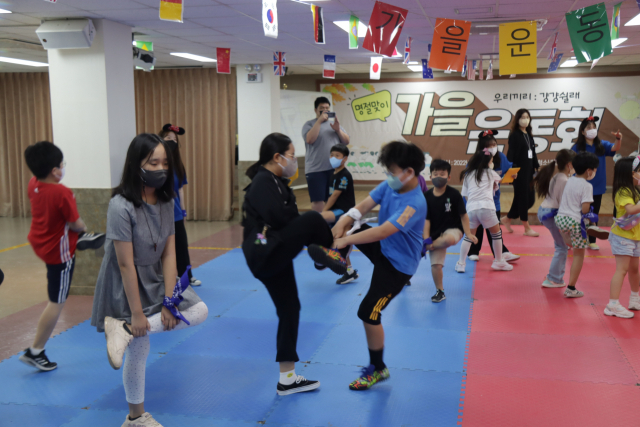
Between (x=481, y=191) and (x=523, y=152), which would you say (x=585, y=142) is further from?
(x=481, y=191)

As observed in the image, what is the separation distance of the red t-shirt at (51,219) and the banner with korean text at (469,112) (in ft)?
30.9

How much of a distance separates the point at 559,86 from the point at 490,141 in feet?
23.3

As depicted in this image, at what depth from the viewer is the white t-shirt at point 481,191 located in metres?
5.36

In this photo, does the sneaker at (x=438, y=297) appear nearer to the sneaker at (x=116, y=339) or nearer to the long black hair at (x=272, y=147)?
the long black hair at (x=272, y=147)

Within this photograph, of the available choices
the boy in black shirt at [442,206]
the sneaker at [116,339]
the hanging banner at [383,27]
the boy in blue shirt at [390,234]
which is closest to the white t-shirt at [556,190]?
the boy in black shirt at [442,206]

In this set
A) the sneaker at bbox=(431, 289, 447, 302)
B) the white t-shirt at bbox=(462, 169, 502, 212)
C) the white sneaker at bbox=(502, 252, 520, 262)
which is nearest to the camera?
the sneaker at bbox=(431, 289, 447, 302)

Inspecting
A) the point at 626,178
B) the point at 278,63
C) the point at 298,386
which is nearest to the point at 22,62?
the point at 278,63

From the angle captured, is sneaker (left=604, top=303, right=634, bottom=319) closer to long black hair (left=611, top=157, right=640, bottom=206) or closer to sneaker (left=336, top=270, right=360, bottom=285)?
long black hair (left=611, top=157, right=640, bottom=206)

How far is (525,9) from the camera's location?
5.44 m

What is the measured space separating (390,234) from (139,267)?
1.29m

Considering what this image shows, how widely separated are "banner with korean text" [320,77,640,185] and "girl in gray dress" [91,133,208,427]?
33.1 ft

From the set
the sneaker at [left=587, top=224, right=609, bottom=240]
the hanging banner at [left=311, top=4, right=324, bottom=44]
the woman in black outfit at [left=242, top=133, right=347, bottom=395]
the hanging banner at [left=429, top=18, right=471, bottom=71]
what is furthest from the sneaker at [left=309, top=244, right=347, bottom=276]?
the hanging banner at [left=429, top=18, right=471, bottom=71]

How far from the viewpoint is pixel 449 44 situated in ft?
17.7

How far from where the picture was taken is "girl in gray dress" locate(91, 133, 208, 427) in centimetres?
233
